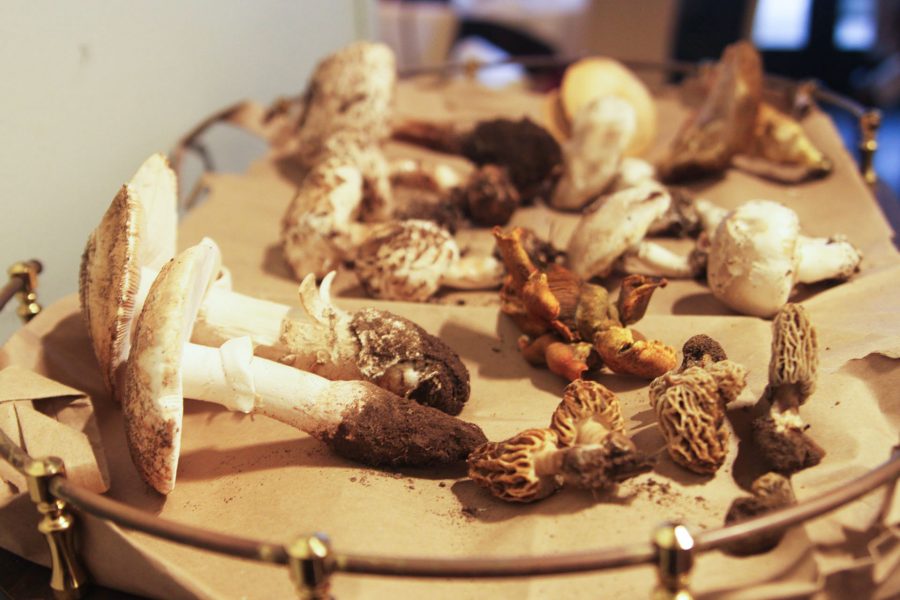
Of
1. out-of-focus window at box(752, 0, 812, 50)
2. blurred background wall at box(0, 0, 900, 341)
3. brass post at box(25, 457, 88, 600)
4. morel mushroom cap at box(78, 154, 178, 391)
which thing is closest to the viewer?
brass post at box(25, 457, 88, 600)

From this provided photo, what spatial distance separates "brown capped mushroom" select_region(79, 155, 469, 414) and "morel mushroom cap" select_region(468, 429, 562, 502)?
24 centimetres

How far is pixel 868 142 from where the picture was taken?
7.85 feet

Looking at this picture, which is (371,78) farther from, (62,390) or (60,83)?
(62,390)

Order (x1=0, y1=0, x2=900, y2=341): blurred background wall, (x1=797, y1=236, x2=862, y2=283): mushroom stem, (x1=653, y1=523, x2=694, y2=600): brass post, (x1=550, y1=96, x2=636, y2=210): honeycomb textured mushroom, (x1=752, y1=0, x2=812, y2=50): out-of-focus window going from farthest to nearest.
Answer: (x1=752, y1=0, x2=812, y2=50): out-of-focus window → (x1=550, y1=96, x2=636, y2=210): honeycomb textured mushroom → (x1=0, y1=0, x2=900, y2=341): blurred background wall → (x1=797, y1=236, x2=862, y2=283): mushroom stem → (x1=653, y1=523, x2=694, y2=600): brass post

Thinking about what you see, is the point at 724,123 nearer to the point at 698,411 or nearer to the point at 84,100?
the point at 698,411

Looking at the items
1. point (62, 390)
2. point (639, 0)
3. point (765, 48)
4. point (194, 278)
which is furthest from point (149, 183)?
point (765, 48)

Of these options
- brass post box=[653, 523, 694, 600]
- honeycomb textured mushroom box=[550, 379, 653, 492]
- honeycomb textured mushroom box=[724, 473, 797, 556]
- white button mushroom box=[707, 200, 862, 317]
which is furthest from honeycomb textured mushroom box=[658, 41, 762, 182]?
brass post box=[653, 523, 694, 600]

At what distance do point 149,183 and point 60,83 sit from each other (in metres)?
0.64

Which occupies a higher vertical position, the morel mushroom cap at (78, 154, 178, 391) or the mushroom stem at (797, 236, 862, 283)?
the morel mushroom cap at (78, 154, 178, 391)

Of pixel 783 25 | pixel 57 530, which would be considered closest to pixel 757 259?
pixel 57 530

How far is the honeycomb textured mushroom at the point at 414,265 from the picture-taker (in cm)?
189

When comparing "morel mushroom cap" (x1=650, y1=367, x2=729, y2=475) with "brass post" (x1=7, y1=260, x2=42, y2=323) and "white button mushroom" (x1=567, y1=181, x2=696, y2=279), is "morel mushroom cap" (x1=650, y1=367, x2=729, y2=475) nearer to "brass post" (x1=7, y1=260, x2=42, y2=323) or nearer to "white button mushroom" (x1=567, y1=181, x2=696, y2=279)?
"white button mushroom" (x1=567, y1=181, x2=696, y2=279)

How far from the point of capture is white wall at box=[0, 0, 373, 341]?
1828 millimetres

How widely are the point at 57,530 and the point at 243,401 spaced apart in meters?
0.35
